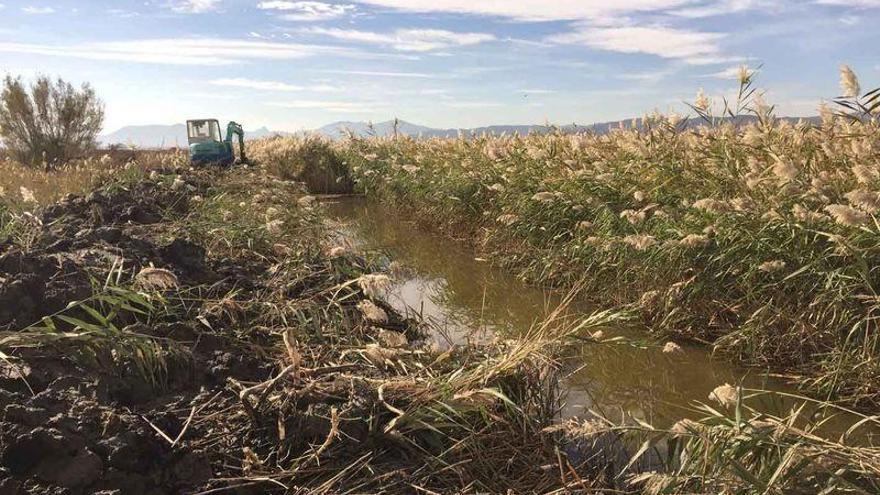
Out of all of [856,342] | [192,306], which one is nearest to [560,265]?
[856,342]

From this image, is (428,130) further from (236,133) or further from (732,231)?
(732,231)

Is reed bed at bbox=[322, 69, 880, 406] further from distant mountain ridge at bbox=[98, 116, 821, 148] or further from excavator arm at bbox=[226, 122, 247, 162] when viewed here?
excavator arm at bbox=[226, 122, 247, 162]

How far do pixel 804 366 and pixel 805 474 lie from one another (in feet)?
9.09

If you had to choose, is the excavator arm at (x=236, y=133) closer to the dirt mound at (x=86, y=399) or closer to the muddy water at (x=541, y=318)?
the muddy water at (x=541, y=318)

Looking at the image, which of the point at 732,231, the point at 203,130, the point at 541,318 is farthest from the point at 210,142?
the point at 732,231

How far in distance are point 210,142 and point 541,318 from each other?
45.4 ft

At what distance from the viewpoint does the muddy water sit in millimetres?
4422

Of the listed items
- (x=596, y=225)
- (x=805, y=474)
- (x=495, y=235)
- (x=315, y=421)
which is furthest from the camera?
(x=495, y=235)

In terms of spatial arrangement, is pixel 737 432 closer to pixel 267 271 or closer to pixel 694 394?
pixel 694 394

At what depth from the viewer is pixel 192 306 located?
404 centimetres

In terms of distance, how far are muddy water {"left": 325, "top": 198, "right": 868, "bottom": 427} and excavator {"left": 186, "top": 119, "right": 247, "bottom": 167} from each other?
791cm

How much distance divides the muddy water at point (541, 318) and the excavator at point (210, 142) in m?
7.91

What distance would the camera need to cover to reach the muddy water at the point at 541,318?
14.5 ft

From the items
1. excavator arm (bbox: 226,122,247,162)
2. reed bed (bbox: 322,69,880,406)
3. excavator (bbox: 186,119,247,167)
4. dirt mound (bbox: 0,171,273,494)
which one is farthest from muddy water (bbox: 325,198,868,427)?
excavator arm (bbox: 226,122,247,162)
